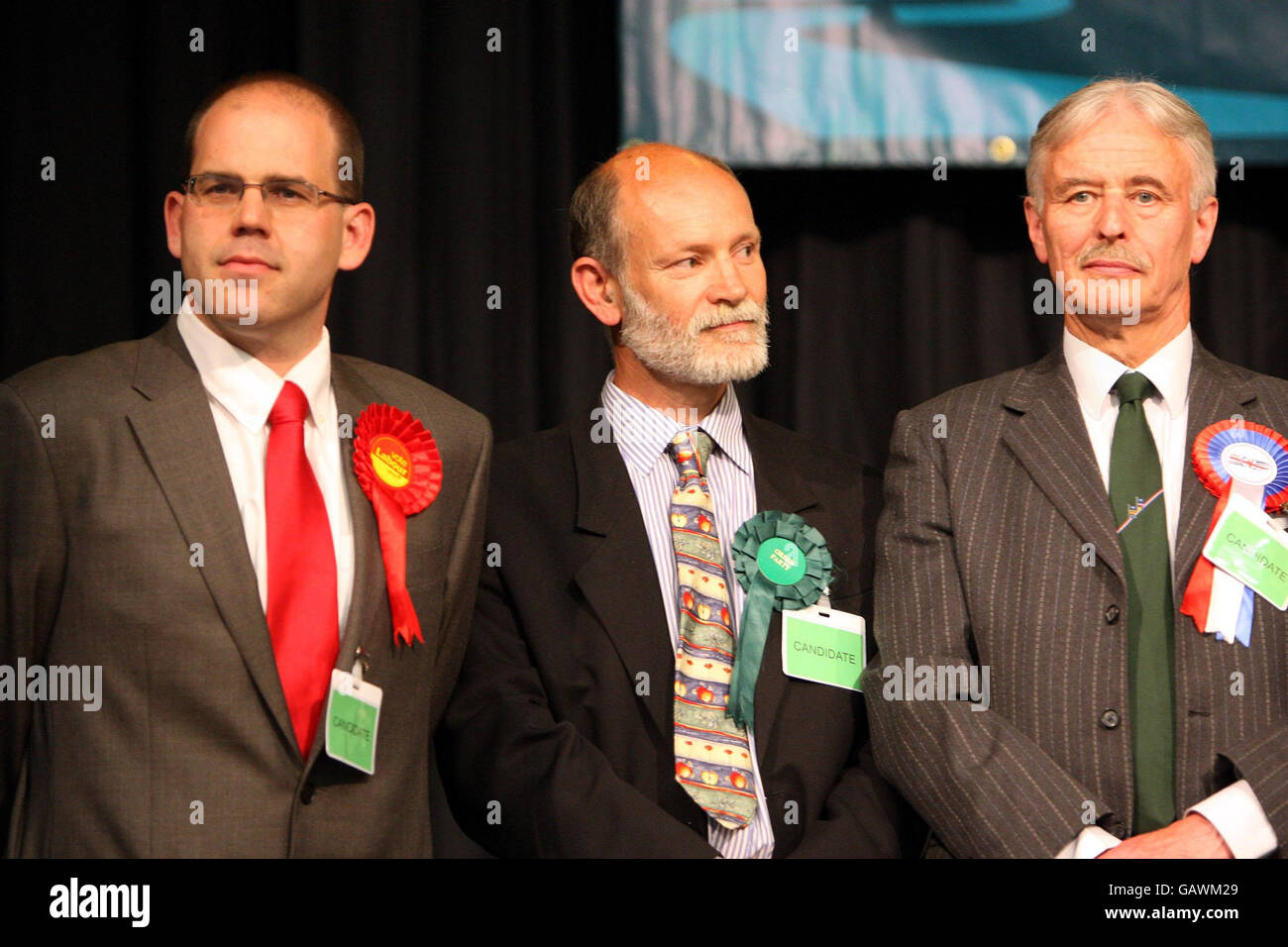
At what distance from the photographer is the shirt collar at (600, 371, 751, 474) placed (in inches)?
117

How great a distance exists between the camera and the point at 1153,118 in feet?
9.05

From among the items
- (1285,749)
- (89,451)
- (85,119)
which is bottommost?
(1285,749)

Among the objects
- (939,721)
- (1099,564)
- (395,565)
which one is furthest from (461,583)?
(1099,564)

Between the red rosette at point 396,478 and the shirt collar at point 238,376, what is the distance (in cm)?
10

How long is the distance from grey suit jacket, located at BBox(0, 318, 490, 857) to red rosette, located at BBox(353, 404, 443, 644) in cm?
10

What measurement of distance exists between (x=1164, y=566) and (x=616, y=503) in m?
0.99

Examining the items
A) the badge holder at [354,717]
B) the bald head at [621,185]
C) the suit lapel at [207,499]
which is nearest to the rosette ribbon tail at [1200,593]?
the bald head at [621,185]

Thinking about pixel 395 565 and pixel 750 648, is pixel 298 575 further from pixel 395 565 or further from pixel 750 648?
pixel 750 648

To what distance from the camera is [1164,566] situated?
2.57 m

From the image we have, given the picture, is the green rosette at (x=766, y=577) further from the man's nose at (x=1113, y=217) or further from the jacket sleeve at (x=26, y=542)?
the jacket sleeve at (x=26, y=542)

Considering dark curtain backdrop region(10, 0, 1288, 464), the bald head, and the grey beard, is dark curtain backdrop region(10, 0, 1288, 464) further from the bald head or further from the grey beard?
the grey beard

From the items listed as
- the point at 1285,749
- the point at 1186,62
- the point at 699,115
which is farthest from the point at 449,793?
the point at 1186,62
